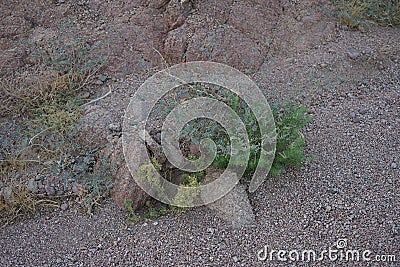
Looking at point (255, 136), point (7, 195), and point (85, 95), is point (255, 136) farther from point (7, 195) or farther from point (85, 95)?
point (7, 195)

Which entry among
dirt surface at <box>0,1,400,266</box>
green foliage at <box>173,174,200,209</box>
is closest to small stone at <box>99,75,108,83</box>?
dirt surface at <box>0,1,400,266</box>

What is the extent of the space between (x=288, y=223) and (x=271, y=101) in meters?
0.88

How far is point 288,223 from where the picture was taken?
2633 mm

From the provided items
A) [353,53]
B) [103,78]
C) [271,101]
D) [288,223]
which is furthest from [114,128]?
[353,53]

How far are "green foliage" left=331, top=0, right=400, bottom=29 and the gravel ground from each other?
36.8 inches

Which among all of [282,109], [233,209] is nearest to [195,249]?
[233,209]

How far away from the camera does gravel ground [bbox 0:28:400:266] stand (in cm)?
254

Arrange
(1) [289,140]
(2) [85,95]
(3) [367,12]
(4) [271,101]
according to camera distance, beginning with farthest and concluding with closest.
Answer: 1. (3) [367,12]
2. (2) [85,95]
3. (4) [271,101]
4. (1) [289,140]

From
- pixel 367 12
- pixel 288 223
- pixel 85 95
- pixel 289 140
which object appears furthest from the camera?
pixel 367 12

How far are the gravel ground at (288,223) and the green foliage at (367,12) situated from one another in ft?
3.06

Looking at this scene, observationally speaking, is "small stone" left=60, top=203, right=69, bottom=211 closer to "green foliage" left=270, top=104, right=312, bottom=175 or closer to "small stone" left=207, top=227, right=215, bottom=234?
"small stone" left=207, top=227, right=215, bottom=234

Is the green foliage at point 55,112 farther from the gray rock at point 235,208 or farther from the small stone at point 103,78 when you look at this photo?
the gray rock at point 235,208

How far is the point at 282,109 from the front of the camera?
9.78 feet

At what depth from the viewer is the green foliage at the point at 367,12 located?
3.82 meters
